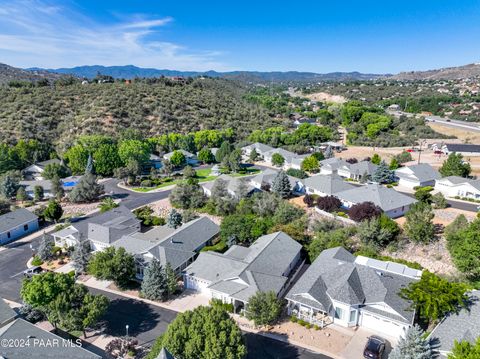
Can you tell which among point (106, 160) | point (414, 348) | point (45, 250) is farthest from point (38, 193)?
point (414, 348)

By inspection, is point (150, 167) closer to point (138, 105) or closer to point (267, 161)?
point (267, 161)

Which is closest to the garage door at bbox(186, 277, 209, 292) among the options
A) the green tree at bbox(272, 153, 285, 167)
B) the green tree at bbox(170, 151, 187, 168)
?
the green tree at bbox(272, 153, 285, 167)

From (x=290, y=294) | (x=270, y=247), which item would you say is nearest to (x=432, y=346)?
(x=290, y=294)

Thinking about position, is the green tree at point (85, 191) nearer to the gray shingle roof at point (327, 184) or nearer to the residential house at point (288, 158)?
the gray shingle roof at point (327, 184)

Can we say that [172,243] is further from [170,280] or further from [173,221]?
[173,221]

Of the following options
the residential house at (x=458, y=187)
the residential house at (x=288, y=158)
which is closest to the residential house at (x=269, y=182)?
the residential house at (x=288, y=158)
